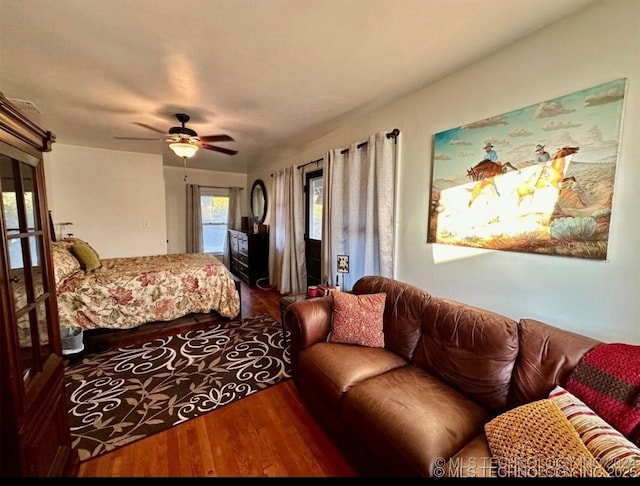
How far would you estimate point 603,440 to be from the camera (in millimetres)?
912

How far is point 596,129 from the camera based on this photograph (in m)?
1.43

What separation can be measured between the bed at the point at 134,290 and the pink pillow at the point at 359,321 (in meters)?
1.89

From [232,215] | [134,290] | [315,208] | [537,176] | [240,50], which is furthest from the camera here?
[232,215]

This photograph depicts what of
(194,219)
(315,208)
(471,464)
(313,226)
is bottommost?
(471,464)

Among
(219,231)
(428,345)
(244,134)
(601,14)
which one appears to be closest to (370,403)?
(428,345)

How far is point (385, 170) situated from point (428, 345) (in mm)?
1630

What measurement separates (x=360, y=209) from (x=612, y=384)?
227 centimetres

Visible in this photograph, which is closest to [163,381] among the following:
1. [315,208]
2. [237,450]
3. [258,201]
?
[237,450]

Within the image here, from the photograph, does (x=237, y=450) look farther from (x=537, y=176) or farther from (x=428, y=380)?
(x=537, y=176)

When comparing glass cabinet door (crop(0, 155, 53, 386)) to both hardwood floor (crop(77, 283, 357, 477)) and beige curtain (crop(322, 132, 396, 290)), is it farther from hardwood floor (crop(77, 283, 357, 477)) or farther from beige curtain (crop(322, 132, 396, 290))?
beige curtain (crop(322, 132, 396, 290))

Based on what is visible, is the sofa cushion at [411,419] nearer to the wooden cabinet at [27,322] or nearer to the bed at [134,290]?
the wooden cabinet at [27,322]

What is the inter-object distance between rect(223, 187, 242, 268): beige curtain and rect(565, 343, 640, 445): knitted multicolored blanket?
20.4 ft

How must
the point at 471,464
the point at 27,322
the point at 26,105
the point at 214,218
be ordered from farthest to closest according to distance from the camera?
the point at 214,218 < the point at 26,105 < the point at 27,322 < the point at 471,464

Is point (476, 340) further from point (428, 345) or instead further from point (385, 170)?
point (385, 170)
